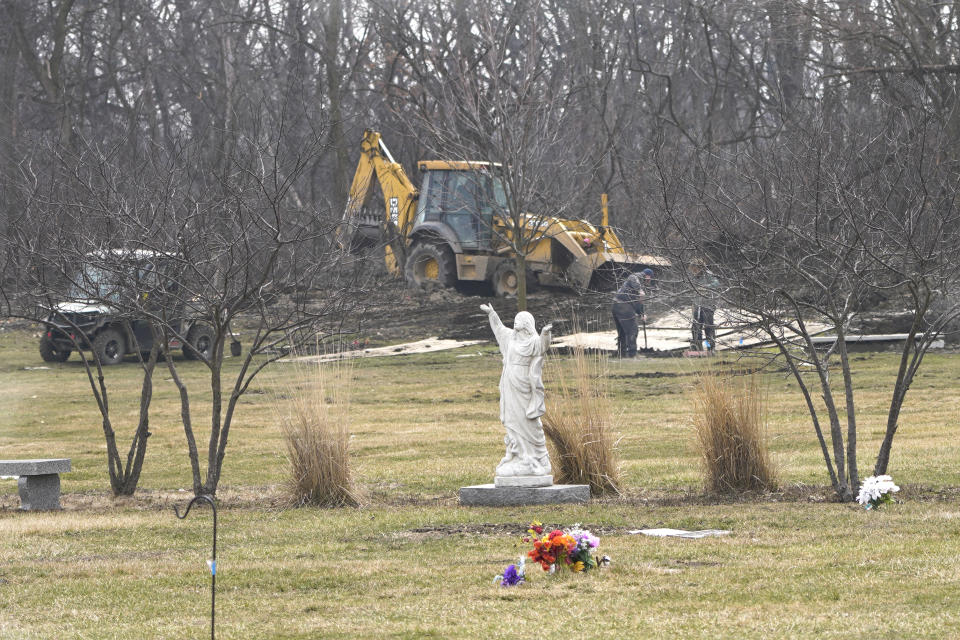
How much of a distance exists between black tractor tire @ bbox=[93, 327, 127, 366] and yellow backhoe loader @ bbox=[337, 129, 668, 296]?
5.25 m

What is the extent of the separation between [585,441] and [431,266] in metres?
22.7

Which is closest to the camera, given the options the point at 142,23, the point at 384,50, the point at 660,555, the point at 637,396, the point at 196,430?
the point at 660,555

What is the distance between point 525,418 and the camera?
1196 cm

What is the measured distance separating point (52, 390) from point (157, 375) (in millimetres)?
3305

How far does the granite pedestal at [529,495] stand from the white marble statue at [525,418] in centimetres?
9

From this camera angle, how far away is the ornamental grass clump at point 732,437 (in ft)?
39.4

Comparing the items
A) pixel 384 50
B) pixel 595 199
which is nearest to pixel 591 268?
pixel 595 199

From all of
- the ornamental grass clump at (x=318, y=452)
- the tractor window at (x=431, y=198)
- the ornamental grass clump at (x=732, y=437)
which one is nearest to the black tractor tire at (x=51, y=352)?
the tractor window at (x=431, y=198)

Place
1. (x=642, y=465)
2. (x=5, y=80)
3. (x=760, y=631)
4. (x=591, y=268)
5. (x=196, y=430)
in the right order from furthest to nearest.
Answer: (x=5, y=80), (x=591, y=268), (x=196, y=430), (x=642, y=465), (x=760, y=631)

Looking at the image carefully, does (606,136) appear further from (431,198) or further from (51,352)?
(51,352)

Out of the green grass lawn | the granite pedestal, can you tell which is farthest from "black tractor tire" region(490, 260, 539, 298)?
the granite pedestal

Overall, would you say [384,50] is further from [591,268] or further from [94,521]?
[94,521]

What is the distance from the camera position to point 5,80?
1474 inches

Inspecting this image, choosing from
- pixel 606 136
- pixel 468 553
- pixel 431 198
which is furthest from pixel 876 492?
pixel 606 136
